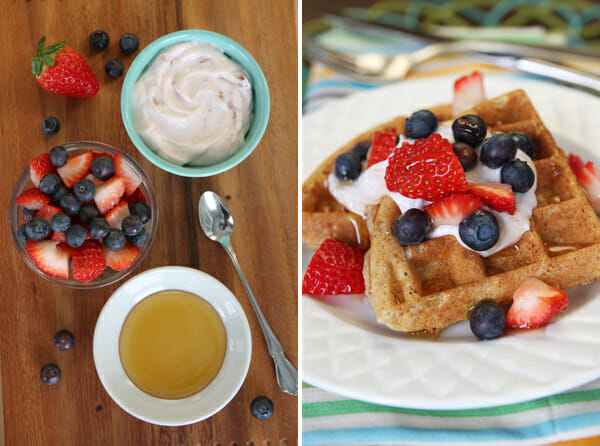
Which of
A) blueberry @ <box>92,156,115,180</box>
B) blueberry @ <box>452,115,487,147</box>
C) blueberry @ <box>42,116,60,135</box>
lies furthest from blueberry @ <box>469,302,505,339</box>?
blueberry @ <box>42,116,60,135</box>

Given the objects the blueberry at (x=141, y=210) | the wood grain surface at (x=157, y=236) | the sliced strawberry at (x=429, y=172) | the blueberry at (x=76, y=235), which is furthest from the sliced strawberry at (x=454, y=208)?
the blueberry at (x=76, y=235)

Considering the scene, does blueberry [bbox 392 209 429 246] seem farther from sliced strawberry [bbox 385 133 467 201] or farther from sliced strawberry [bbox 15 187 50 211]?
sliced strawberry [bbox 15 187 50 211]

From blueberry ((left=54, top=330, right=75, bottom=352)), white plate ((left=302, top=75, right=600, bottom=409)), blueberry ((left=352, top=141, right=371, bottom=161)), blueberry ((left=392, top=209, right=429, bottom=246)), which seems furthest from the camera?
blueberry ((left=352, top=141, right=371, bottom=161))

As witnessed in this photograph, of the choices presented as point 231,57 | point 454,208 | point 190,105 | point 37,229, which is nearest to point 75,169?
point 37,229

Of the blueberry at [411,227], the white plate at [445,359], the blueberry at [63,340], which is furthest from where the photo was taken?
the blueberry at [63,340]

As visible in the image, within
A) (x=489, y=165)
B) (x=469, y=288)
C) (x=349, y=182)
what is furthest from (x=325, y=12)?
(x=469, y=288)

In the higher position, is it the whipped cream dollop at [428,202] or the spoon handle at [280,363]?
the whipped cream dollop at [428,202]

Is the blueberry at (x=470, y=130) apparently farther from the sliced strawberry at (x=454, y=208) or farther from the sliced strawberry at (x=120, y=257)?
the sliced strawberry at (x=120, y=257)
